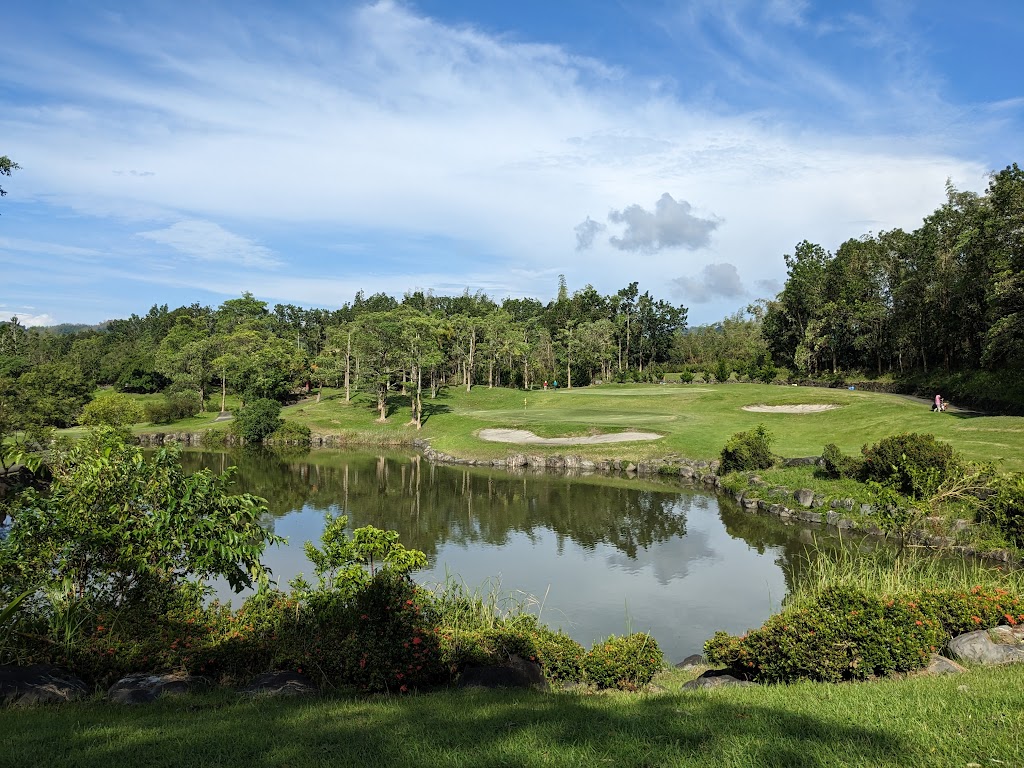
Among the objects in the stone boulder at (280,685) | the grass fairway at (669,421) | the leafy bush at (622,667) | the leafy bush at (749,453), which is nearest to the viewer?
the stone boulder at (280,685)

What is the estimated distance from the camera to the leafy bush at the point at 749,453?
2900 centimetres

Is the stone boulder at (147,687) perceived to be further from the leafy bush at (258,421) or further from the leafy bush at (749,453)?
the leafy bush at (258,421)

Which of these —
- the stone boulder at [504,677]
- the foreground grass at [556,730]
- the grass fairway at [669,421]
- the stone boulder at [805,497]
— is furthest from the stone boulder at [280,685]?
the grass fairway at [669,421]

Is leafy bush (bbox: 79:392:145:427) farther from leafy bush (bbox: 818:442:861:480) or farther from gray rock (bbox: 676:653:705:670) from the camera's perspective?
gray rock (bbox: 676:653:705:670)

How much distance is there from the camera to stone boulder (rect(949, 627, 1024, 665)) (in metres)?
8.17

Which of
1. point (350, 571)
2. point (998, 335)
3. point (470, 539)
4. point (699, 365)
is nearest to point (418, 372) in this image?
point (470, 539)

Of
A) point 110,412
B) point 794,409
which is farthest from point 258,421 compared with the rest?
point 794,409

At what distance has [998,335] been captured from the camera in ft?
111

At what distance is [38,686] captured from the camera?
24.4 ft

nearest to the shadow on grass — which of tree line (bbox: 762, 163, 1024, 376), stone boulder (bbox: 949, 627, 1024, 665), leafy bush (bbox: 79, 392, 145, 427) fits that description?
stone boulder (bbox: 949, 627, 1024, 665)

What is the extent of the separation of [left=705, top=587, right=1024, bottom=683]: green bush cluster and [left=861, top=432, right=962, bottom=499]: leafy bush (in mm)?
10352

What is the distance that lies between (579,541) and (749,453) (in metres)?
11.7

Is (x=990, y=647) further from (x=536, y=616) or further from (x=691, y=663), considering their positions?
(x=536, y=616)

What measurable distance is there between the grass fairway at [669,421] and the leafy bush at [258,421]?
358 centimetres
